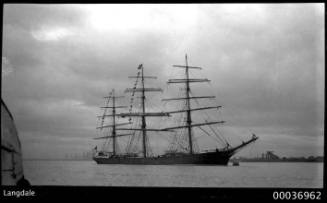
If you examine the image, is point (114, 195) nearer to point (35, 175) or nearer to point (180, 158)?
point (35, 175)

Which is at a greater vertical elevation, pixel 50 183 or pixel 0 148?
pixel 0 148

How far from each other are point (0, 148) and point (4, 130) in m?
0.29

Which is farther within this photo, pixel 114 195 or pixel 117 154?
pixel 117 154

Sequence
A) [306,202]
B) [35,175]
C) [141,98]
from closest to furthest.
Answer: [306,202] → [35,175] → [141,98]

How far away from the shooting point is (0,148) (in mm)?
5551

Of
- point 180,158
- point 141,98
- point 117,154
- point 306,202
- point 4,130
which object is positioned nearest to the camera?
point 306,202

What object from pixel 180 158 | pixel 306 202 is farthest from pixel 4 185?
pixel 180 158

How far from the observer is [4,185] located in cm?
551

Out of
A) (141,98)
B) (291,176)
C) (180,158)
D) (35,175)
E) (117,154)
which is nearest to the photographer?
(35,175)

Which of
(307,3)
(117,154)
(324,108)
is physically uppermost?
(307,3)

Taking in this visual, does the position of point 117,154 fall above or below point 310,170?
below

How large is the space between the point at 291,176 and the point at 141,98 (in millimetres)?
5087

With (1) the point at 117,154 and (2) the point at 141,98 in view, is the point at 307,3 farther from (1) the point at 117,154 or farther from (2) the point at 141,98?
(1) the point at 117,154

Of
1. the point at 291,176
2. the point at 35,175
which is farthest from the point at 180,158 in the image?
the point at 35,175
